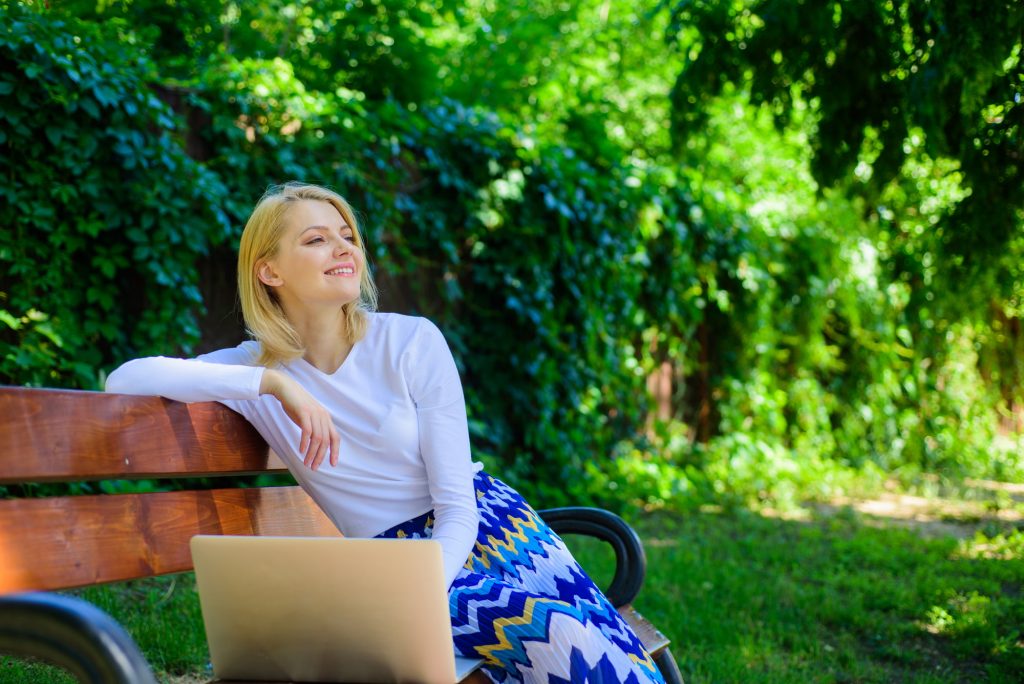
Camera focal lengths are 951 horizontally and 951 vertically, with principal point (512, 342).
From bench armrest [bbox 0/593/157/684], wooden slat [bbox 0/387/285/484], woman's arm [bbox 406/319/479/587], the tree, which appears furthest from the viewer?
the tree

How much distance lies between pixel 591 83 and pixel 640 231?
16.5ft

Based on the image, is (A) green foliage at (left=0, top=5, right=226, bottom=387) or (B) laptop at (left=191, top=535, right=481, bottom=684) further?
(A) green foliage at (left=0, top=5, right=226, bottom=387)

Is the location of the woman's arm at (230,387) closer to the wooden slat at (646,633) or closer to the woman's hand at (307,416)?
the woman's hand at (307,416)

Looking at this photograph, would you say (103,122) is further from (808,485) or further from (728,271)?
(808,485)

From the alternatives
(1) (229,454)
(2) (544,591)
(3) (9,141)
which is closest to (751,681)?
(2) (544,591)

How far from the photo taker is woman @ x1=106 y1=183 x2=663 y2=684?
1829 millimetres

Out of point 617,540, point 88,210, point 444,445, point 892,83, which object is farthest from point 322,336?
point 892,83

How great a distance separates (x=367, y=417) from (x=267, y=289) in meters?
0.42

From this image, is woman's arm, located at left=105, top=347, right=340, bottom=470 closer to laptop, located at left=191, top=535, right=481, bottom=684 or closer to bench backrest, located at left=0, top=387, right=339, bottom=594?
bench backrest, located at left=0, top=387, right=339, bottom=594

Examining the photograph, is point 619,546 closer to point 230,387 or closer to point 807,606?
point 230,387

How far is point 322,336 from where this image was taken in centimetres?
221

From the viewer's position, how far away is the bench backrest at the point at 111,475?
149 cm

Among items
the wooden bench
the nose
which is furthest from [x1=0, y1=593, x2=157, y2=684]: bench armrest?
the nose

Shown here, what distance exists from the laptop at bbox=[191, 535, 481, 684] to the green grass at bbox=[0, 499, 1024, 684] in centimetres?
127
